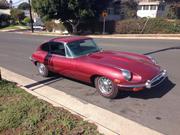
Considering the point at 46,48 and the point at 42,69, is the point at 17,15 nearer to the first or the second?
the point at 42,69

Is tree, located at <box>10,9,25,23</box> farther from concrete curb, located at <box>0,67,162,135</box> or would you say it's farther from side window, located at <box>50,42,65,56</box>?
concrete curb, located at <box>0,67,162,135</box>

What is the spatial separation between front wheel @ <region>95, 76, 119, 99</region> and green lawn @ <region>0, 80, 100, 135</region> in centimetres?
130

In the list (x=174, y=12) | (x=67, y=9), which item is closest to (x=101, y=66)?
(x=67, y=9)

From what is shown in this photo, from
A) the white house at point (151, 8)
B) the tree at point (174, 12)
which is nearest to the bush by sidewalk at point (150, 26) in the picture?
the tree at point (174, 12)

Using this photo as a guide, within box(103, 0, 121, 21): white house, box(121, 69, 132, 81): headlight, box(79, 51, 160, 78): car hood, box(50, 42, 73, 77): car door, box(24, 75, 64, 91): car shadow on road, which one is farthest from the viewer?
box(103, 0, 121, 21): white house

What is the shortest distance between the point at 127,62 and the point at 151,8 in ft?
127

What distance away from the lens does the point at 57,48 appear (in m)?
7.18

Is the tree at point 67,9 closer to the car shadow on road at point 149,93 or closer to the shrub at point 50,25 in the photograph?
the shrub at point 50,25

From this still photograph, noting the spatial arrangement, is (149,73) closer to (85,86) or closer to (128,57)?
(128,57)

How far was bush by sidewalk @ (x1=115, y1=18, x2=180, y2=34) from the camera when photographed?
24.4m

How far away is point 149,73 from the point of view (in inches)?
216

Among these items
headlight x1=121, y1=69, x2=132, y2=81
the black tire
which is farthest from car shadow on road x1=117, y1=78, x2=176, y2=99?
the black tire

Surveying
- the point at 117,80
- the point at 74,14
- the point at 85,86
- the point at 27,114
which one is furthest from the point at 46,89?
the point at 74,14

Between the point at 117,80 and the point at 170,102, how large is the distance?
4.36ft
